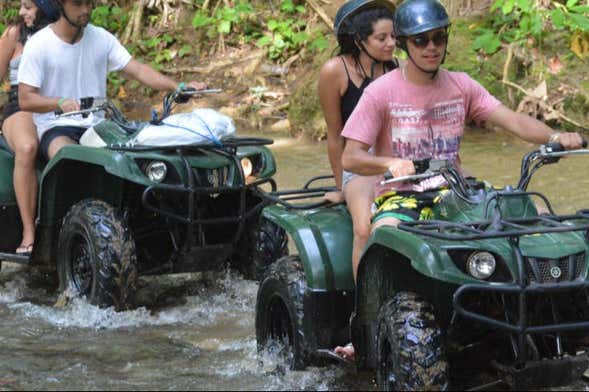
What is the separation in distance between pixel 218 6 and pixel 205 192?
10.8m

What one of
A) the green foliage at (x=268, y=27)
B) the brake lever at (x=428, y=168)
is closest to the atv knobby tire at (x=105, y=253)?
the brake lever at (x=428, y=168)

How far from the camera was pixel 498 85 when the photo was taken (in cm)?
1267

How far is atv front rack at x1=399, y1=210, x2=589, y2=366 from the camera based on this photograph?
402cm

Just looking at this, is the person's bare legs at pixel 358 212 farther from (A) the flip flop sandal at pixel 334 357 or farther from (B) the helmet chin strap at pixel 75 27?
(B) the helmet chin strap at pixel 75 27

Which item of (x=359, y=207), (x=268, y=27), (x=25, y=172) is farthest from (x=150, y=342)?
(x=268, y=27)

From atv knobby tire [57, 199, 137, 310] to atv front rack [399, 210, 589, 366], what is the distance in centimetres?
275

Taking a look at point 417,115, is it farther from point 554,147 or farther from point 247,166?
point 247,166

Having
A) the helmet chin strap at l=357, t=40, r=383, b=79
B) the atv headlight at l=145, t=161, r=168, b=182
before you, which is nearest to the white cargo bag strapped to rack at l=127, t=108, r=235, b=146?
the atv headlight at l=145, t=161, r=168, b=182

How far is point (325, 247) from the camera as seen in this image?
5137 mm

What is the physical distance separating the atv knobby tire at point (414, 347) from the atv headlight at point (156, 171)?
268 centimetres

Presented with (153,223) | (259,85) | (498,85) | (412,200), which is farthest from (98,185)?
(259,85)

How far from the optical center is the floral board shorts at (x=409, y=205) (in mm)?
4660

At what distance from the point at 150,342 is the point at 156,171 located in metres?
1.01

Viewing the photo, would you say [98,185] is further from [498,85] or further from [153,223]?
[498,85]
